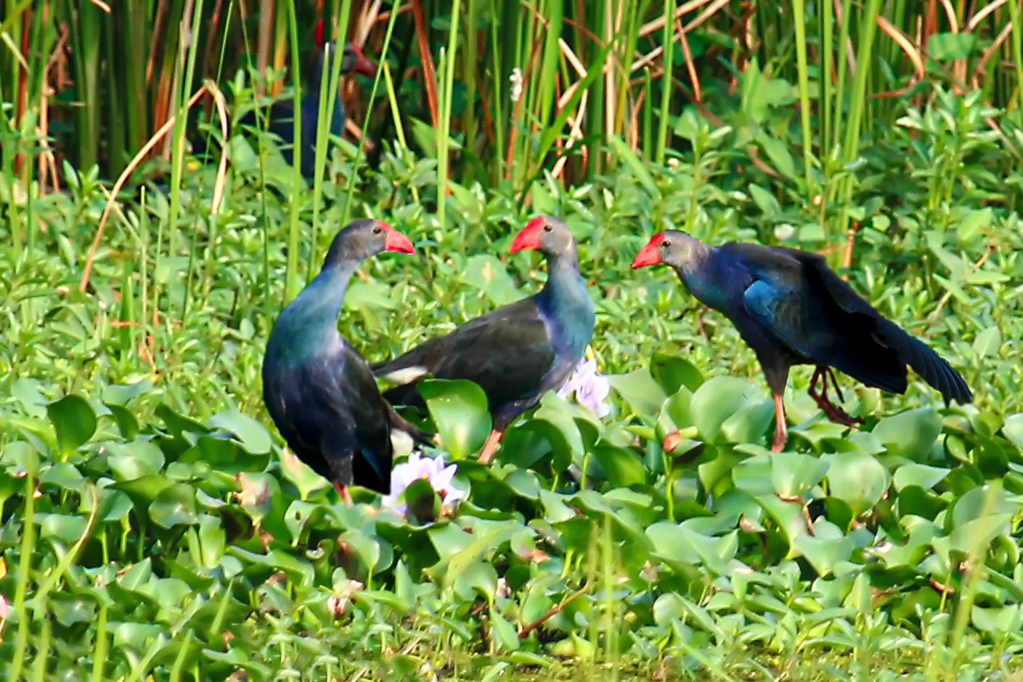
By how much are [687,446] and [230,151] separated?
240cm

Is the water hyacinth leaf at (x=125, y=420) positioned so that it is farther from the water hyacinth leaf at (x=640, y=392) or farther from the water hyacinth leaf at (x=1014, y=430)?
the water hyacinth leaf at (x=1014, y=430)

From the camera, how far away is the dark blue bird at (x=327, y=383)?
10.1 ft

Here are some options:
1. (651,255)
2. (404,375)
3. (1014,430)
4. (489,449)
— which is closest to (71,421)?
(404,375)

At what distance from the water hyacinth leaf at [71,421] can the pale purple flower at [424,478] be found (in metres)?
0.56

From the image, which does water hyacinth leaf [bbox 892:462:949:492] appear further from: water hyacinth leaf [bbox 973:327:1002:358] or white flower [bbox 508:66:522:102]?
white flower [bbox 508:66:522:102]

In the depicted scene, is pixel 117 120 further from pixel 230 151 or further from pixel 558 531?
pixel 558 531

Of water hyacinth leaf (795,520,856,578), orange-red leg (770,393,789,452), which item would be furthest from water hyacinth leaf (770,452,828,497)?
orange-red leg (770,393,789,452)

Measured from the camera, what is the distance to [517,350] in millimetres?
3645

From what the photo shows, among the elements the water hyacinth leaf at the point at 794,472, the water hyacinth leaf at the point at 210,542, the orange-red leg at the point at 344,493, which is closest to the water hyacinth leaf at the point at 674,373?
the water hyacinth leaf at the point at 794,472

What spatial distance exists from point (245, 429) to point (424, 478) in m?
0.38

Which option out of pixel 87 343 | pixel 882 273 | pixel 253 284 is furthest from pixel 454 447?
pixel 882 273

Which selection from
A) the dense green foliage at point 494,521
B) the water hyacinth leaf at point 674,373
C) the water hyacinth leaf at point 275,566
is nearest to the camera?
the dense green foliage at point 494,521

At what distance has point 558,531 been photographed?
285cm

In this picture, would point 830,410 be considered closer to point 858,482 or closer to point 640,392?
point 640,392
